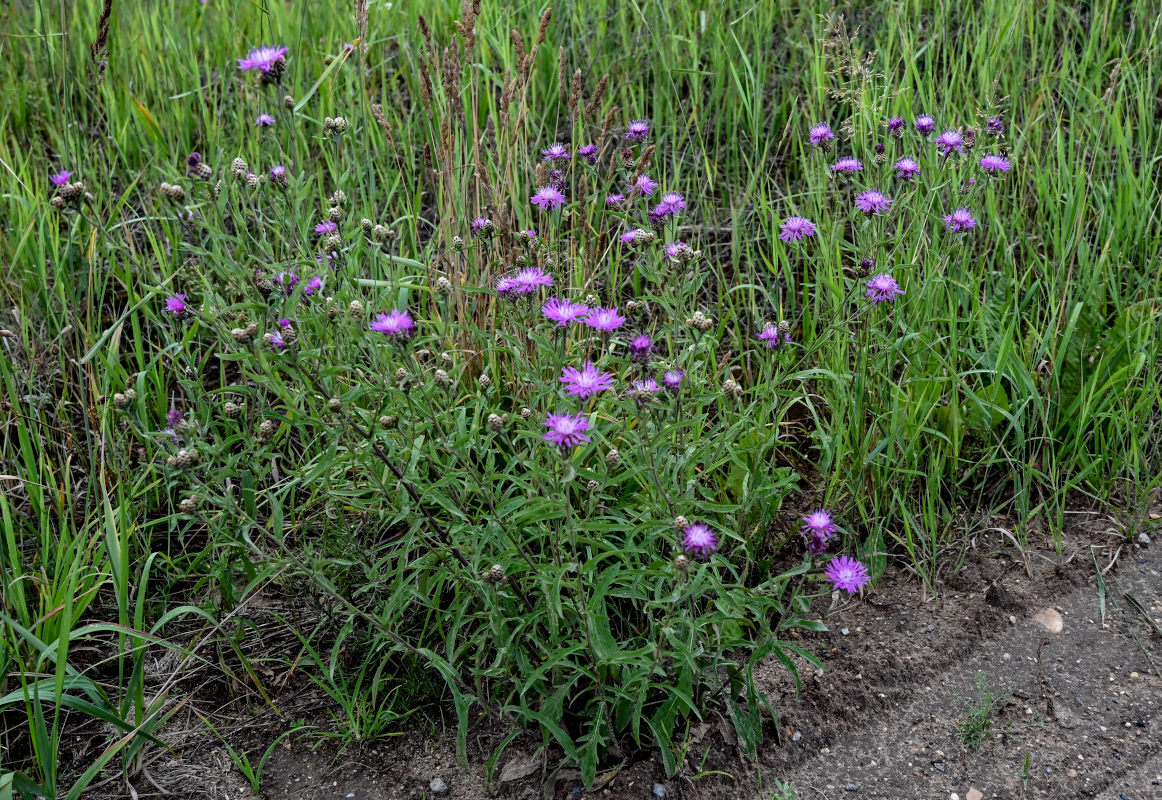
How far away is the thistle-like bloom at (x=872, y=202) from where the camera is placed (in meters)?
2.31

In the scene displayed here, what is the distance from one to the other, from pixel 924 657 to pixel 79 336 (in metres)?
2.70

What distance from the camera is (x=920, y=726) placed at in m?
2.13

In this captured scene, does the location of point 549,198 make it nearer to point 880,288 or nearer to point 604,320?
point 604,320

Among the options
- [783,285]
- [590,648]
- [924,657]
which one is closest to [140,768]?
[590,648]

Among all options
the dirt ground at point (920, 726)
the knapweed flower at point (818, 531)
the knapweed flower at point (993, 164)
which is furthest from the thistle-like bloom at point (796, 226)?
the dirt ground at point (920, 726)

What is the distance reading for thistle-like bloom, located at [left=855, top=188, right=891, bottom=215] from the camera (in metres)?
2.31

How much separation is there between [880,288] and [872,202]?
0.76 ft

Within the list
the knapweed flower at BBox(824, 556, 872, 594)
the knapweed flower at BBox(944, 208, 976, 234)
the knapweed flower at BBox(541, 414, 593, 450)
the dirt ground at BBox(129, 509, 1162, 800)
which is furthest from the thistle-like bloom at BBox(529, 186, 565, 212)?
the dirt ground at BBox(129, 509, 1162, 800)

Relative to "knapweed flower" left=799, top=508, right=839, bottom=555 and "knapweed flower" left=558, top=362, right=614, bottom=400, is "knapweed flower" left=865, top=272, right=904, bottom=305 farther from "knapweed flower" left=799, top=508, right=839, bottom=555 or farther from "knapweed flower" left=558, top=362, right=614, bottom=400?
"knapweed flower" left=558, top=362, right=614, bottom=400

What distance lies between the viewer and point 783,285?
312 cm

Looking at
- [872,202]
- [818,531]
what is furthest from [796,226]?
[818,531]

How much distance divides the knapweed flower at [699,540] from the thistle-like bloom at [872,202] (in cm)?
107

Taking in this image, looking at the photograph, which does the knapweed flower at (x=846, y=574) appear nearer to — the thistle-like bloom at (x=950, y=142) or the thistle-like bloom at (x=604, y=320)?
the thistle-like bloom at (x=604, y=320)

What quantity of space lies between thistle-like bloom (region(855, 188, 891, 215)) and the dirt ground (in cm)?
100
